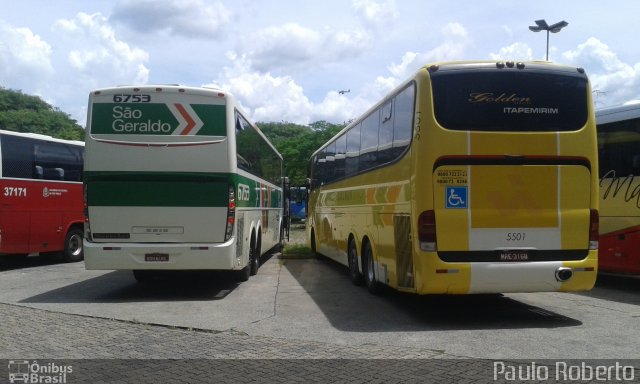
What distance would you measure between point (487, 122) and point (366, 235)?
3.62 meters

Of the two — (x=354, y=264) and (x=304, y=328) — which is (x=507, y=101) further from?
(x=354, y=264)

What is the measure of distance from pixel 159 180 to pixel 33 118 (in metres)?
52.3

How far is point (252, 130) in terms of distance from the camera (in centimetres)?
1274

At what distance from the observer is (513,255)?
759 cm

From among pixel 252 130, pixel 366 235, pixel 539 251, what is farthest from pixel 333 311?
pixel 252 130

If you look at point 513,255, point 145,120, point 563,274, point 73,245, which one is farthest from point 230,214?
point 73,245

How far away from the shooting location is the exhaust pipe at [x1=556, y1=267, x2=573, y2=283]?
760cm

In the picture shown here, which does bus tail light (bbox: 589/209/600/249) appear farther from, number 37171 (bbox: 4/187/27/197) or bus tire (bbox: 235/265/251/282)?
number 37171 (bbox: 4/187/27/197)

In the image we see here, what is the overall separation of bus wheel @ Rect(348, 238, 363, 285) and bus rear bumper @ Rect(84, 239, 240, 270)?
286cm

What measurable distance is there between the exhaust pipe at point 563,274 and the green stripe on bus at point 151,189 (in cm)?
537

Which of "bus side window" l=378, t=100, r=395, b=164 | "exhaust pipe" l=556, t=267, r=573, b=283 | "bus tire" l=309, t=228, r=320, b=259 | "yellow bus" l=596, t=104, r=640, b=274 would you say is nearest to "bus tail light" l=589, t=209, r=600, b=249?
"exhaust pipe" l=556, t=267, r=573, b=283

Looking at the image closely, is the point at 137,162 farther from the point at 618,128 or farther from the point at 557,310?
the point at 618,128

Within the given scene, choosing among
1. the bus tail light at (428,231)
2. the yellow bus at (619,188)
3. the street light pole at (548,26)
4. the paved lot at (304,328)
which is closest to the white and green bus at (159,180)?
the paved lot at (304,328)

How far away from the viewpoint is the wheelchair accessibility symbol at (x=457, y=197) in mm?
7566
